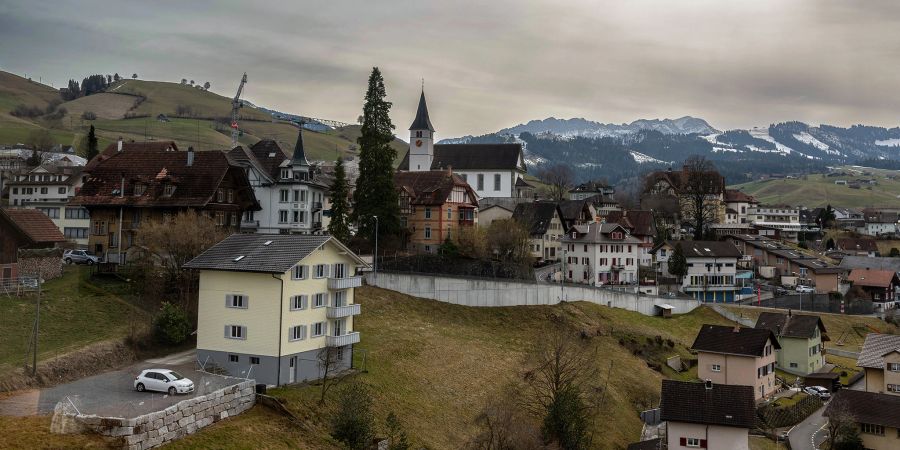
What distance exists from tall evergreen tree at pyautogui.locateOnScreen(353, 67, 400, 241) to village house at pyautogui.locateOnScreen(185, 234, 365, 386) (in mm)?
26321

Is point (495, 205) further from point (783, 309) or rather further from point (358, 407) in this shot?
point (358, 407)

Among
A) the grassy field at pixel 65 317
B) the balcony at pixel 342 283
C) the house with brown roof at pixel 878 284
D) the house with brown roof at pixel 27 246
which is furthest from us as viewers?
the house with brown roof at pixel 878 284

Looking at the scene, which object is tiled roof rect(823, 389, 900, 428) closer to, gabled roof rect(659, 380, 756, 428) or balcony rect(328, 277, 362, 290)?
gabled roof rect(659, 380, 756, 428)

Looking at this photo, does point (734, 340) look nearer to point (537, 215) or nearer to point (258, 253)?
point (537, 215)

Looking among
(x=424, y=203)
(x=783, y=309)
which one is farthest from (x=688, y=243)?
(x=424, y=203)

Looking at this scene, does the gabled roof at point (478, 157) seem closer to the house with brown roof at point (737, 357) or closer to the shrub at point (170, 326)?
the house with brown roof at point (737, 357)

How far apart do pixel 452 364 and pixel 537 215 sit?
43734 mm

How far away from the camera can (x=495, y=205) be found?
94625 millimetres

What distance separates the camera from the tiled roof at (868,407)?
49906 mm

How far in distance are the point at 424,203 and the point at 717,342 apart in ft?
107

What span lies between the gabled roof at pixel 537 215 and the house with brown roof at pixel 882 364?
3705 cm

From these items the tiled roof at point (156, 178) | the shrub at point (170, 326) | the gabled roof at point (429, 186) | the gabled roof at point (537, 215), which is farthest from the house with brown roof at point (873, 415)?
the tiled roof at point (156, 178)

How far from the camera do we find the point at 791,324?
71312 mm

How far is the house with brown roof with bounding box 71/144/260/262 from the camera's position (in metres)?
58.2
